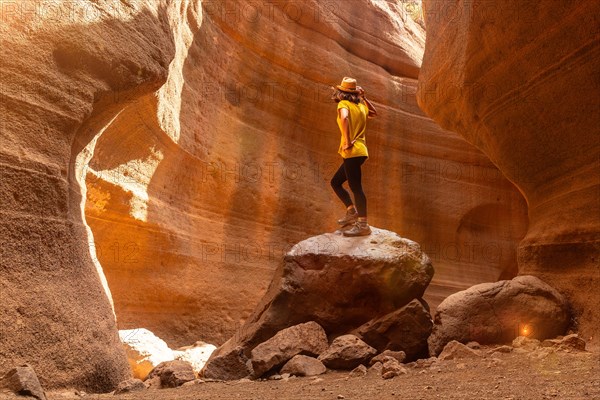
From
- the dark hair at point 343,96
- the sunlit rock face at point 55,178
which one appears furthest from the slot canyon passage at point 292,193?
the dark hair at point 343,96

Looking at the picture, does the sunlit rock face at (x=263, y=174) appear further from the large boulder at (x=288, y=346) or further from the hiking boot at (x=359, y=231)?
the large boulder at (x=288, y=346)

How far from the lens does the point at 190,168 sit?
8.50 metres

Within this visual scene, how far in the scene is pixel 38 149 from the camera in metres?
3.56

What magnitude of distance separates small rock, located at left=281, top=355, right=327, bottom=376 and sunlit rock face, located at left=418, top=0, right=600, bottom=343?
9.42 ft

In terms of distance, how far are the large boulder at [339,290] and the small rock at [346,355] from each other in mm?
701

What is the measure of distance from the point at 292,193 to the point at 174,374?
22.7 feet

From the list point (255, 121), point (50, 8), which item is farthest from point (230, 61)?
point (50, 8)

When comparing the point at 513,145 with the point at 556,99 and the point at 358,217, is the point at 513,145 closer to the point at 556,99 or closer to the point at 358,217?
the point at 556,99

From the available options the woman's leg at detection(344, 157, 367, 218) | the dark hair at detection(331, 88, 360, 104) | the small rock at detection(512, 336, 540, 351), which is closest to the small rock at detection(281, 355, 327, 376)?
the small rock at detection(512, 336, 540, 351)

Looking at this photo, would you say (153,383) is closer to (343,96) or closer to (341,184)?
(341,184)

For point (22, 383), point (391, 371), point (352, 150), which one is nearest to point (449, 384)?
point (391, 371)

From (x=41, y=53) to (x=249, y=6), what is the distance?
708 cm

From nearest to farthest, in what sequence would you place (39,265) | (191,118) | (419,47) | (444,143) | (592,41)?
(39,265), (592,41), (191,118), (444,143), (419,47)

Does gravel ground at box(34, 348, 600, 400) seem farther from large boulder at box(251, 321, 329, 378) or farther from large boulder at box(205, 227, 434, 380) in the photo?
large boulder at box(205, 227, 434, 380)
